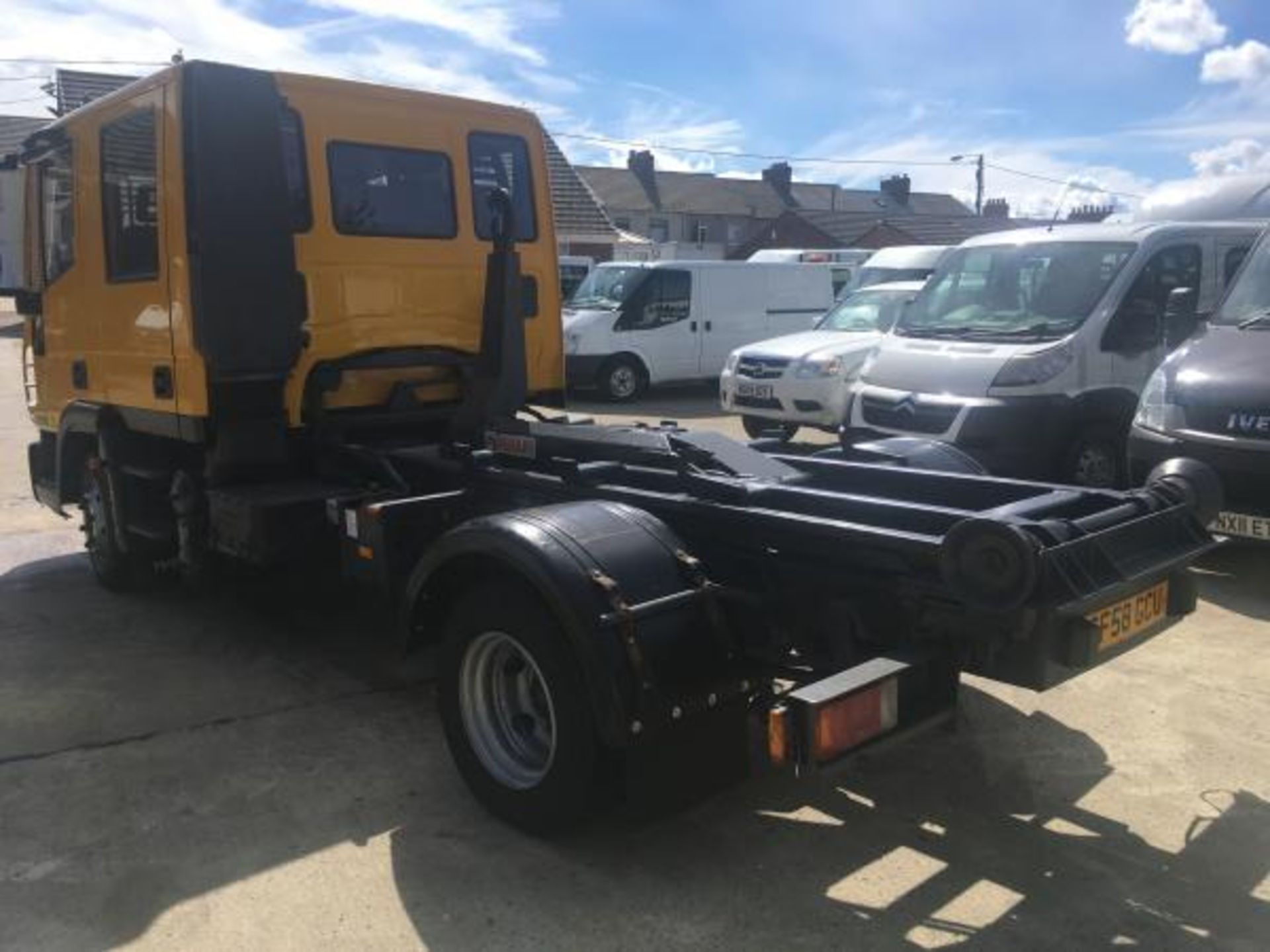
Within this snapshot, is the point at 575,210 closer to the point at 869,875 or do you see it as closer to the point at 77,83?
the point at 77,83

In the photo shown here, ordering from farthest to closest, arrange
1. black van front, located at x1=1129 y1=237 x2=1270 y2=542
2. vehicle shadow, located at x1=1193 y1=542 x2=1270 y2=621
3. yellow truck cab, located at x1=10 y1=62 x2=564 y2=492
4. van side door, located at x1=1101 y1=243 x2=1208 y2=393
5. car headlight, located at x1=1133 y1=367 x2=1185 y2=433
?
van side door, located at x1=1101 y1=243 x2=1208 y2=393 → car headlight, located at x1=1133 y1=367 x2=1185 y2=433 → vehicle shadow, located at x1=1193 y1=542 x2=1270 y2=621 → black van front, located at x1=1129 y1=237 x2=1270 y2=542 → yellow truck cab, located at x1=10 y1=62 x2=564 y2=492

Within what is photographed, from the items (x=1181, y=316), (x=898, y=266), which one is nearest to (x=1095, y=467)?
(x=1181, y=316)

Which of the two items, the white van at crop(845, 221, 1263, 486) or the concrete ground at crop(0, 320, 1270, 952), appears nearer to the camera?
the concrete ground at crop(0, 320, 1270, 952)

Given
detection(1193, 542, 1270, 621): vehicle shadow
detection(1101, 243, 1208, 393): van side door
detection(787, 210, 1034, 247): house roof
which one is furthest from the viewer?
detection(787, 210, 1034, 247): house roof

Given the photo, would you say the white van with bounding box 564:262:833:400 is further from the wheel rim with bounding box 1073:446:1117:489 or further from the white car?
the wheel rim with bounding box 1073:446:1117:489

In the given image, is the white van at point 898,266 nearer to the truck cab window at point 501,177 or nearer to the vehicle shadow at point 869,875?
the truck cab window at point 501,177

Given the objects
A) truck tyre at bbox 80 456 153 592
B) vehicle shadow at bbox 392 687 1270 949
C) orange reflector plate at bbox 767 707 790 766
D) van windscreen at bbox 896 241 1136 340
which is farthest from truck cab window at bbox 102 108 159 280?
van windscreen at bbox 896 241 1136 340

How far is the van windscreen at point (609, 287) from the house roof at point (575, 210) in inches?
500

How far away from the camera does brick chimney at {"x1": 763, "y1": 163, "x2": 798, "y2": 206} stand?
70500 mm

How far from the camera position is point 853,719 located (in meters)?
2.88

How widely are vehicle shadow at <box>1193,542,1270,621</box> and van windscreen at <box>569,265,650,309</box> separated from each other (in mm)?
10308

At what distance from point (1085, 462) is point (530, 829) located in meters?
6.00

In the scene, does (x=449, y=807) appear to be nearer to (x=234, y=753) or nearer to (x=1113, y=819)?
(x=234, y=753)

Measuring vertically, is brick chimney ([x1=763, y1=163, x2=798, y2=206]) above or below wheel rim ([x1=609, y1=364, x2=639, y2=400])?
above
